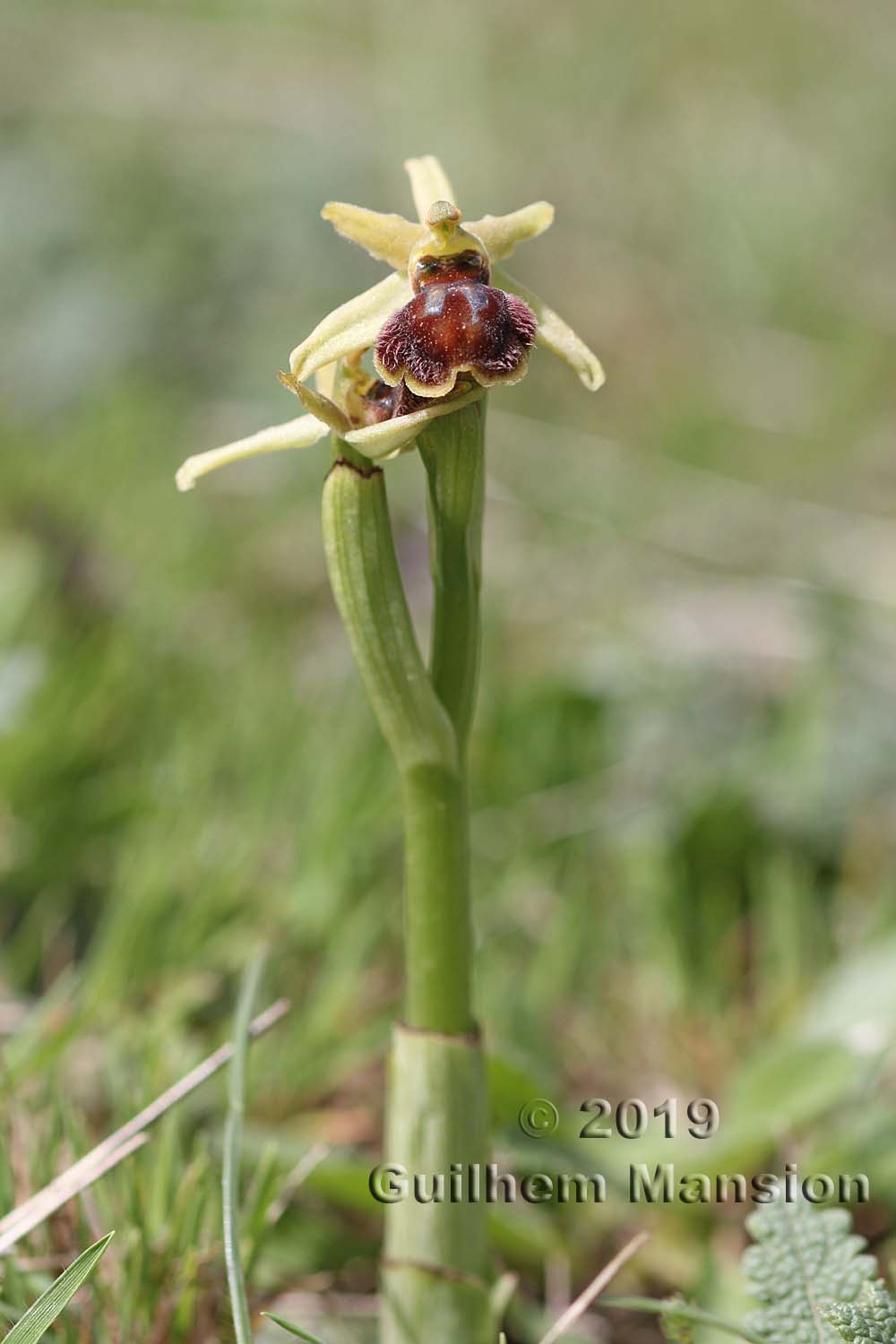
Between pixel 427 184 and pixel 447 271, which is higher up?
pixel 427 184

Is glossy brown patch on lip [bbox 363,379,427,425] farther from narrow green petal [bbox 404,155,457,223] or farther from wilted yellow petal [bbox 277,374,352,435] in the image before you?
narrow green petal [bbox 404,155,457,223]

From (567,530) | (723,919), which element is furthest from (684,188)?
(723,919)

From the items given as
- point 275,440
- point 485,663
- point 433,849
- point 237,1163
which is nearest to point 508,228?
point 275,440

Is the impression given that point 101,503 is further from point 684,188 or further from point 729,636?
point 684,188

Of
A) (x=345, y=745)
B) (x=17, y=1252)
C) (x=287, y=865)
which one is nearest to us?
(x=17, y=1252)

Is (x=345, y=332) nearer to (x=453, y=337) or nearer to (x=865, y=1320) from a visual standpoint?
(x=453, y=337)

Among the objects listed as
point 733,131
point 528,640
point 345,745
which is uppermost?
point 733,131
